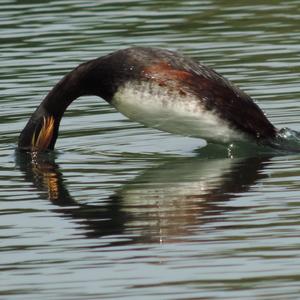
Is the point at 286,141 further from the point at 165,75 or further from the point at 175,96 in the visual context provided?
the point at 165,75

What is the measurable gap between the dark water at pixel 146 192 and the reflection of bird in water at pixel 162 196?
2 centimetres

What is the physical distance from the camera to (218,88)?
12953mm

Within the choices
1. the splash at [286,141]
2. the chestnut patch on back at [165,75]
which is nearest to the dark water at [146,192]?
the splash at [286,141]

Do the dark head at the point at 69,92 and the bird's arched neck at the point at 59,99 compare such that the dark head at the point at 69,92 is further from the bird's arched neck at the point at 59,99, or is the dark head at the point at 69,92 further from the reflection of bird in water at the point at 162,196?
the reflection of bird in water at the point at 162,196

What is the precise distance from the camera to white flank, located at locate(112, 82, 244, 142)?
12.9 metres

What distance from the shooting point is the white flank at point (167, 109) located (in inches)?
506

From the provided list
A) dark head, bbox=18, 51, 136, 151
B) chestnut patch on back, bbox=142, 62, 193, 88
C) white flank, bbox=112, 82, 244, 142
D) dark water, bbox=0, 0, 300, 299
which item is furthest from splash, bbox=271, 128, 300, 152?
dark head, bbox=18, 51, 136, 151

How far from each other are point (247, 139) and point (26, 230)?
11.6 feet

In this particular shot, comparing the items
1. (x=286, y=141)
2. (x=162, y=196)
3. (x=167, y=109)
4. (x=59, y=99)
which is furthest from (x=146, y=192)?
(x=59, y=99)

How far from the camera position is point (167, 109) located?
42.3ft

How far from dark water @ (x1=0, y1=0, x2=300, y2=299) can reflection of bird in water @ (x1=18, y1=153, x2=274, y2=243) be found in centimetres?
2

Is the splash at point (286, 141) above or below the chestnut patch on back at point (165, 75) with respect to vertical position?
below

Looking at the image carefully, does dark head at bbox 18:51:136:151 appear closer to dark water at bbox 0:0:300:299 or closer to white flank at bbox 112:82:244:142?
white flank at bbox 112:82:244:142

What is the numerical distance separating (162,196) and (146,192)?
0.28 metres
